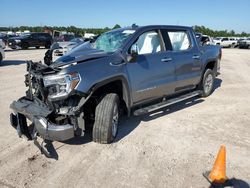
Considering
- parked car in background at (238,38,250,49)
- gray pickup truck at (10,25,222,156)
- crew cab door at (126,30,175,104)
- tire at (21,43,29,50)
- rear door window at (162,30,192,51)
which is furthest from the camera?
parked car in background at (238,38,250,49)

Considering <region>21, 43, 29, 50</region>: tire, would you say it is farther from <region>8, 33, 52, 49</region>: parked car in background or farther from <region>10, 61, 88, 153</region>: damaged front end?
<region>10, 61, 88, 153</region>: damaged front end

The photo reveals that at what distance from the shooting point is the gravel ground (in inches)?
144

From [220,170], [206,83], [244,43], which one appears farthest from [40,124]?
[244,43]

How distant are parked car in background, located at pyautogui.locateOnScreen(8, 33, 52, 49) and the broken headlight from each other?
1041 inches

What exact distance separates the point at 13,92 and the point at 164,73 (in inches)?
184

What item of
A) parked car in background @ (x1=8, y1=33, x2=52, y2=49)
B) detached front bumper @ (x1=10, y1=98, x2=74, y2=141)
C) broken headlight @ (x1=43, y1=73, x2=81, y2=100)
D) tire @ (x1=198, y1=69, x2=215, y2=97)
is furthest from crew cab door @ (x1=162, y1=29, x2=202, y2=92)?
parked car in background @ (x1=8, y1=33, x2=52, y2=49)

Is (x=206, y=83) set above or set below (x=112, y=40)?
below

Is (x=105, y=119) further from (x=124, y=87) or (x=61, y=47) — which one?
(x=61, y=47)

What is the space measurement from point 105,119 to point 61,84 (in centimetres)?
84

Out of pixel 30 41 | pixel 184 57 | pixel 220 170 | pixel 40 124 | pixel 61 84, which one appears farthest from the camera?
pixel 30 41

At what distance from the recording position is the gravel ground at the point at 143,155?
12.0 feet

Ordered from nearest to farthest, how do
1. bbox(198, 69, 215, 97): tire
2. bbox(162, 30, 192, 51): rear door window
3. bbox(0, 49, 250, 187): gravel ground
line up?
bbox(0, 49, 250, 187): gravel ground → bbox(162, 30, 192, 51): rear door window → bbox(198, 69, 215, 97): tire

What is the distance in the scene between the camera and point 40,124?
4008mm

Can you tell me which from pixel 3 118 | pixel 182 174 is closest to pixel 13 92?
pixel 3 118
